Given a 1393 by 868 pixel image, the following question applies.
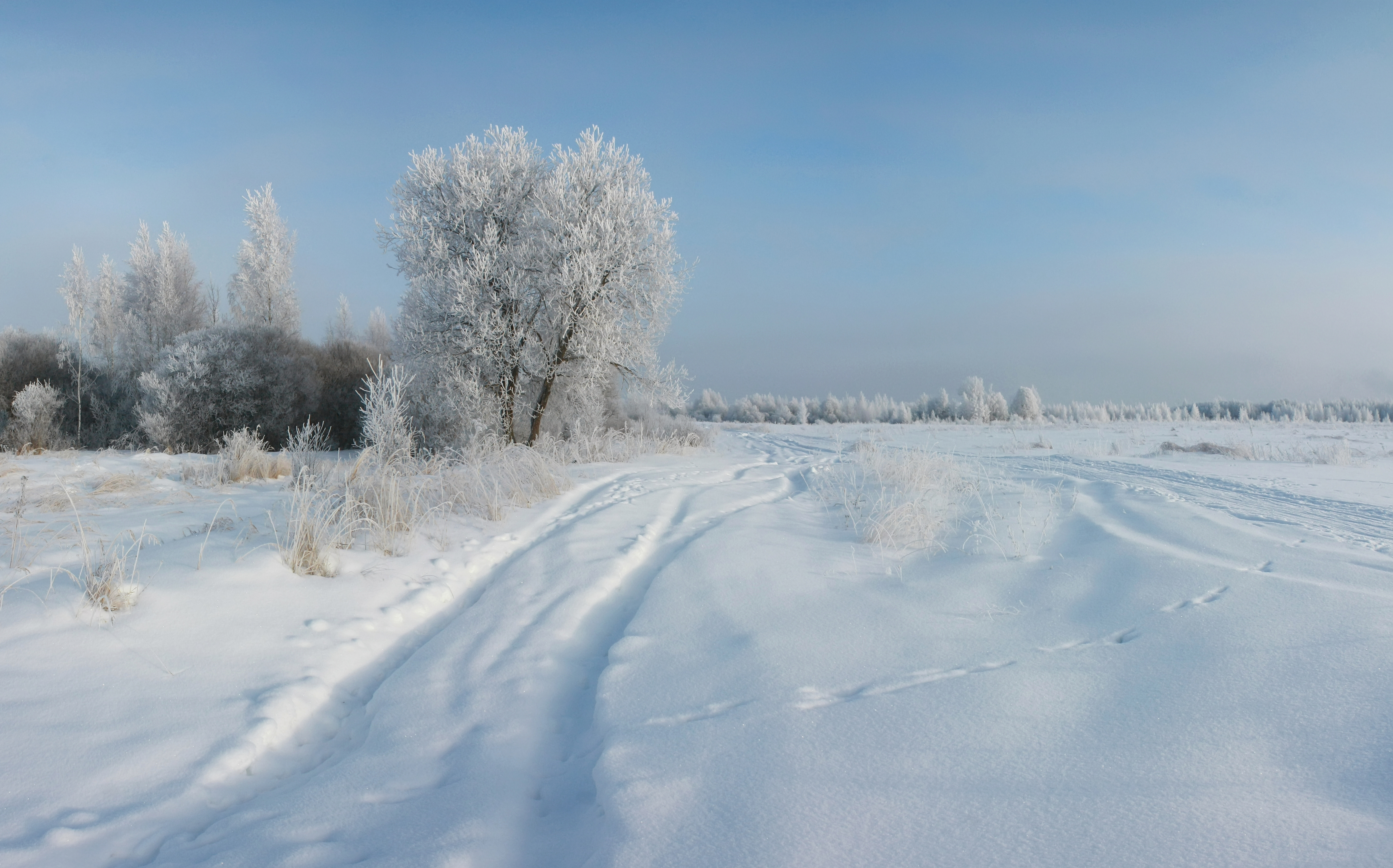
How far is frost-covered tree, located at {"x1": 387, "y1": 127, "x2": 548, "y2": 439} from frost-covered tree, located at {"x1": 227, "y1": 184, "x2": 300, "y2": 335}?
59.0 feet

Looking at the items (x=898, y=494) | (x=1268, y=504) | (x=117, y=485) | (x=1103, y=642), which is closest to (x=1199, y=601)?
(x=1103, y=642)

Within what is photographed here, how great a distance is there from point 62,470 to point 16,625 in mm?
6308

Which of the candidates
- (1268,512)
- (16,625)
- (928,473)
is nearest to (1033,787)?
(16,625)

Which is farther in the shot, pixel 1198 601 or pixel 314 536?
pixel 314 536

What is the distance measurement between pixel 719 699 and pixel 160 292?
32404 millimetres

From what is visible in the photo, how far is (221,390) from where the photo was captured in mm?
13914

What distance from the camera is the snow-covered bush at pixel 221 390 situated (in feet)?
43.9

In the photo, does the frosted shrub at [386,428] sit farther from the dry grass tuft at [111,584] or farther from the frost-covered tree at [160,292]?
the frost-covered tree at [160,292]

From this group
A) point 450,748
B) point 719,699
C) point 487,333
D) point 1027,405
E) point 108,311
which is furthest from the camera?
point 108,311

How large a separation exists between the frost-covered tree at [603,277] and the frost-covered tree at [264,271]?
19950mm

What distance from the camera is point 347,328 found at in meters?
35.5

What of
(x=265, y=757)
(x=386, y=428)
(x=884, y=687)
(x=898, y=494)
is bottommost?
(x=265, y=757)

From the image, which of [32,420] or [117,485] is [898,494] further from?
[32,420]

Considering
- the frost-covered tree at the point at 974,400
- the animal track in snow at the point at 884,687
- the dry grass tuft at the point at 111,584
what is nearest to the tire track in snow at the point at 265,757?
the dry grass tuft at the point at 111,584
